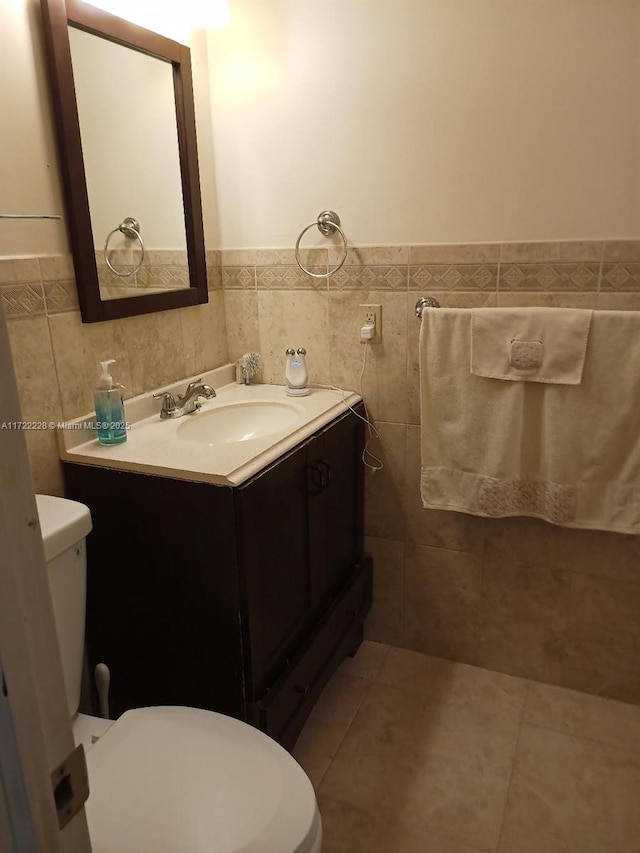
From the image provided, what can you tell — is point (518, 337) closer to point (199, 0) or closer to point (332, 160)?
point (332, 160)

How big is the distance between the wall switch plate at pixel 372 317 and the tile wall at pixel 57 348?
58 centimetres

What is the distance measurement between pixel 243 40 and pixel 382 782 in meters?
2.13

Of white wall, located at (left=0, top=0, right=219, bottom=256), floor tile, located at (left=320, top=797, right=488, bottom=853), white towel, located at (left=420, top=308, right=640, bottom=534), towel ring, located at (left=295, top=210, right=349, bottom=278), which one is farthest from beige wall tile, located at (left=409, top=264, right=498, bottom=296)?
floor tile, located at (left=320, top=797, right=488, bottom=853)

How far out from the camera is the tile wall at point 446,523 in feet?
5.85

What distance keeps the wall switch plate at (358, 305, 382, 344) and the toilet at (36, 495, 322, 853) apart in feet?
3.34

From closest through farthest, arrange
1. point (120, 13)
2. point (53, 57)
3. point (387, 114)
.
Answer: point (53, 57)
point (120, 13)
point (387, 114)

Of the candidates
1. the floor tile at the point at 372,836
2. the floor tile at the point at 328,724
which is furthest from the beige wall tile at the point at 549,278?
the floor tile at the point at 372,836

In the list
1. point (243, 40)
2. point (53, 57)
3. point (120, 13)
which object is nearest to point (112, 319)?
point (53, 57)

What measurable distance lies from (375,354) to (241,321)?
47 centimetres

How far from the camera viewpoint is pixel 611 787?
1621 mm

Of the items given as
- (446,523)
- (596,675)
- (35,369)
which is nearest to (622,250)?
(446,523)

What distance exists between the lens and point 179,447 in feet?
4.96

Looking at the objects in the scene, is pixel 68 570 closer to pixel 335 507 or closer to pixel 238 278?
pixel 335 507

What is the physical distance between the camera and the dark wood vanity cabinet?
138 centimetres
